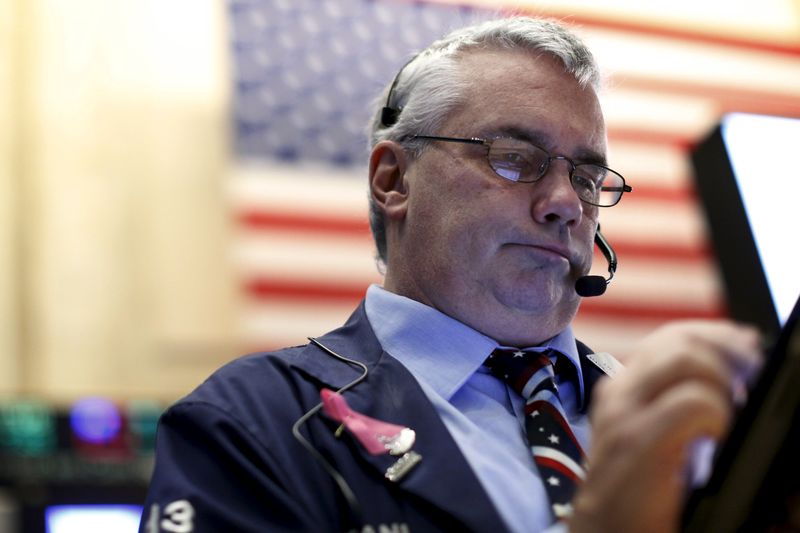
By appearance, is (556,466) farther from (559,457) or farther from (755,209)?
(755,209)

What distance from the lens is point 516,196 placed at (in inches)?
72.4

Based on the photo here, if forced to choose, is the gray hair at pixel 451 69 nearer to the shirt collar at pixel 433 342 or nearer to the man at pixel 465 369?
the man at pixel 465 369

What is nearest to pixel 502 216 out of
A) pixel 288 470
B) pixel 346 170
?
pixel 288 470

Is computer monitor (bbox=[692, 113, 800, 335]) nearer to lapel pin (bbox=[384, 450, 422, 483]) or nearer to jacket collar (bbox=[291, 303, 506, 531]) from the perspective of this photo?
jacket collar (bbox=[291, 303, 506, 531])

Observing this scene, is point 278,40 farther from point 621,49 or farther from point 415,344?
point 415,344

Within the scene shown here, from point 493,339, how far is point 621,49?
5.32 m

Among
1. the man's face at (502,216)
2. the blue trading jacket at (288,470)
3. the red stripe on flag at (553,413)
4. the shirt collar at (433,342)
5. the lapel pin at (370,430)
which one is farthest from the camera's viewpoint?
the man's face at (502,216)

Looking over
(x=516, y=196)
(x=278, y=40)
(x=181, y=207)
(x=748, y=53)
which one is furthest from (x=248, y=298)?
(x=516, y=196)

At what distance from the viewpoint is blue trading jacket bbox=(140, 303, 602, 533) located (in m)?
1.33

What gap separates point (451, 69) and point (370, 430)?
0.80 m

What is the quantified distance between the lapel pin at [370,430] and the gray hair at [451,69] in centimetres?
→ 64

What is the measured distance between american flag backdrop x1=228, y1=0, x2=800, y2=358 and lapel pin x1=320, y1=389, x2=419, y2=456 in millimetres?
4061

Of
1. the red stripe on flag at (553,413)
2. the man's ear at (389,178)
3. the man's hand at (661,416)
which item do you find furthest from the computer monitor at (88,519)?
the man's hand at (661,416)

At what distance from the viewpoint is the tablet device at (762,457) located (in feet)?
3.24
